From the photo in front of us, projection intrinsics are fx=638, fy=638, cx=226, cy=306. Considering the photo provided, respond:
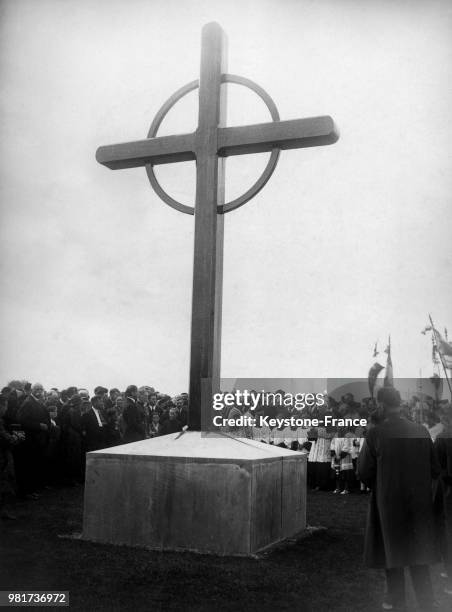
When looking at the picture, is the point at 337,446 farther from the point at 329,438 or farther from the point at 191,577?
the point at 191,577

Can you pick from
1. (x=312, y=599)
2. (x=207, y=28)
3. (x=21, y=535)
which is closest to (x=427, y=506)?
(x=312, y=599)

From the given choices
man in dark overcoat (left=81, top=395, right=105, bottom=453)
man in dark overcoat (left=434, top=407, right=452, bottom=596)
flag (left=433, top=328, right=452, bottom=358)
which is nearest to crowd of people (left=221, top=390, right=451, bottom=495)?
flag (left=433, top=328, right=452, bottom=358)

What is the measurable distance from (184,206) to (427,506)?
373 centimetres

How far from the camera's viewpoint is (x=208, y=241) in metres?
6.44

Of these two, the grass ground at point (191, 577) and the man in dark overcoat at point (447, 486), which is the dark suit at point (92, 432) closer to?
the grass ground at point (191, 577)

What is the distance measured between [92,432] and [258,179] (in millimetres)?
8030

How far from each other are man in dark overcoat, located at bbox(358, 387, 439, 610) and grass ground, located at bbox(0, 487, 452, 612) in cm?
29

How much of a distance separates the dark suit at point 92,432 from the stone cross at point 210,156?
268 inches

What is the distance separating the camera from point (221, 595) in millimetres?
4578

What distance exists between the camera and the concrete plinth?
570 centimetres

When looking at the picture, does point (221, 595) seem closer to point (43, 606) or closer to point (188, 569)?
point (188, 569)

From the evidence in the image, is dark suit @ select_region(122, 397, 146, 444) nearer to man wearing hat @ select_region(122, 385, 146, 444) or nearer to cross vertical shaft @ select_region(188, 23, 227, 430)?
man wearing hat @ select_region(122, 385, 146, 444)

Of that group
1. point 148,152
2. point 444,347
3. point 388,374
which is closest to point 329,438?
point 388,374

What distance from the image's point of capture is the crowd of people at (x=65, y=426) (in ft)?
35.2
